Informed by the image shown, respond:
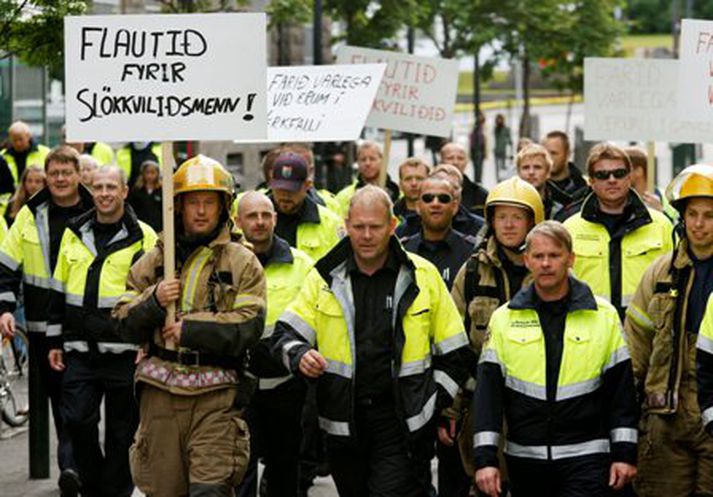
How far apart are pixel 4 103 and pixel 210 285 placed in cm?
1511

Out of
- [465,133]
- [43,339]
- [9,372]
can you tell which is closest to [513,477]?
[43,339]

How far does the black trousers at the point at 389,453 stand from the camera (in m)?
8.30

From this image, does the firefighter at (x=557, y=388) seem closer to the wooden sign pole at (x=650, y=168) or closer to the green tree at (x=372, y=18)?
the wooden sign pole at (x=650, y=168)

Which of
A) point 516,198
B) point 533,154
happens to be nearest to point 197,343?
point 516,198

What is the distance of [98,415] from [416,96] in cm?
489

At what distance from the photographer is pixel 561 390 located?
7.86m

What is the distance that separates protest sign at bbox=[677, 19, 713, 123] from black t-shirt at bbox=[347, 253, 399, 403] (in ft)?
9.53

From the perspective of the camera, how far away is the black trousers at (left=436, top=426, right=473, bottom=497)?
→ 30.8 feet

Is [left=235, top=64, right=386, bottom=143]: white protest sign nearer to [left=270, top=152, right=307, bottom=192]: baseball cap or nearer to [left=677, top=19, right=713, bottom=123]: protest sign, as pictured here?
[left=270, top=152, right=307, bottom=192]: baseball cap

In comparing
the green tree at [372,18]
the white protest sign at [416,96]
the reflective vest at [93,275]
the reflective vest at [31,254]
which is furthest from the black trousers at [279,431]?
the green tree at [372,18]

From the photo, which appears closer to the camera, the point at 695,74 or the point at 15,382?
the point at 695,74

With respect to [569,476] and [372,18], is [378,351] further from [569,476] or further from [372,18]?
[372,18]

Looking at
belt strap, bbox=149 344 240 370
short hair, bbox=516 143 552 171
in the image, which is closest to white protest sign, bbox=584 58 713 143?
short hair, bbox=516 143 552 171

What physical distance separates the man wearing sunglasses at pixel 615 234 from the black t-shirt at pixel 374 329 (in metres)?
1.64
